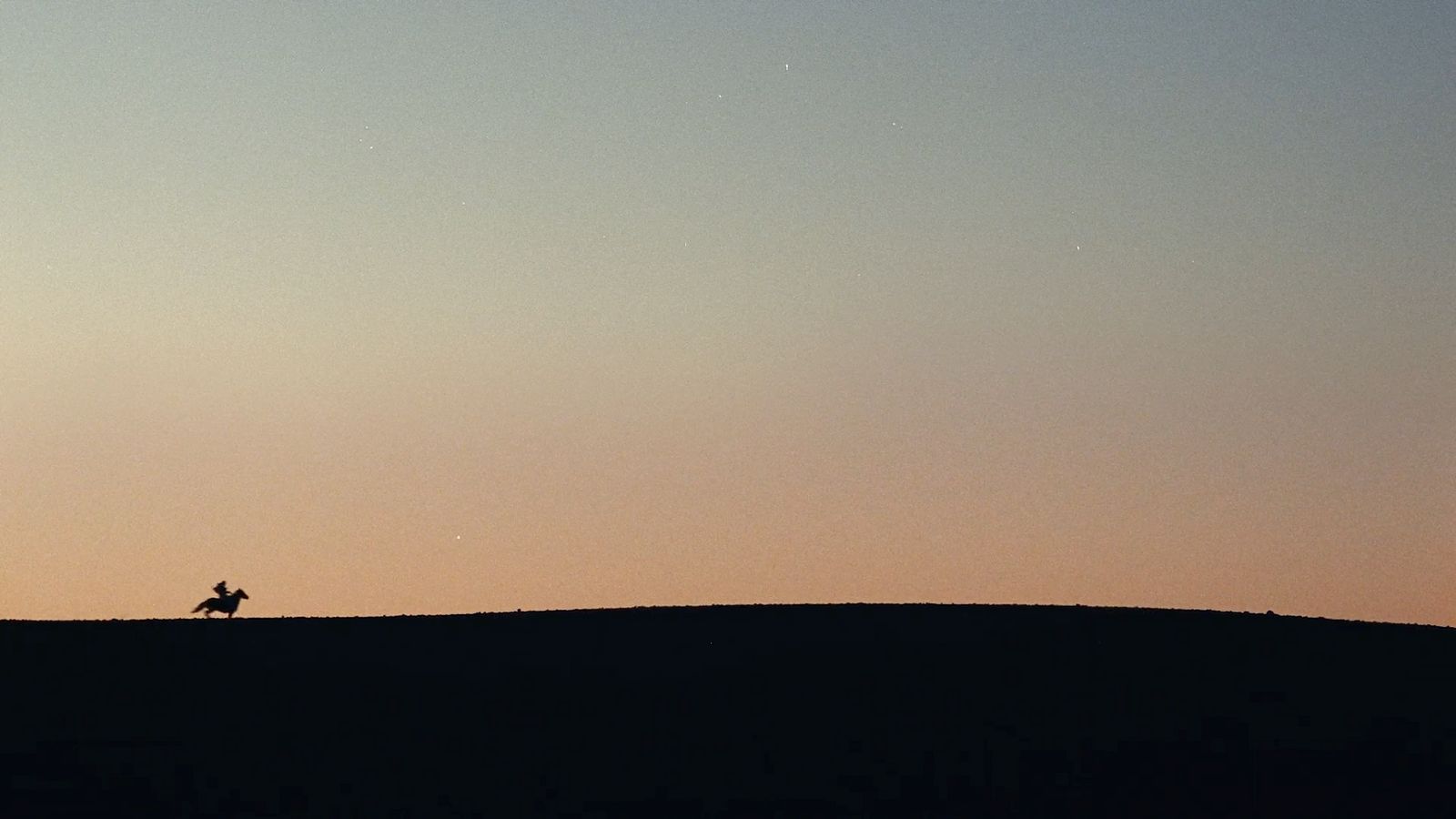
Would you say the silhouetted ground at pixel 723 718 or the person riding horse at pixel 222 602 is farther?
the person riding horse at pixel 222 602

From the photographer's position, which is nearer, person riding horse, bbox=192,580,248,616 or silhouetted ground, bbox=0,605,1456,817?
silhouetted ground, bbox=0,605,1456,817

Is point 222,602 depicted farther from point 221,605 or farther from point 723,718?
point 723,718

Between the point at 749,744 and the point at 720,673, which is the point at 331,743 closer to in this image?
the point at 749,744

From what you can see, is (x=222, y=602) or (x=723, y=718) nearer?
(x=723, y=718)

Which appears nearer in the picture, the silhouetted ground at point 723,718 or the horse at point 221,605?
the silhouetted ground at point 723,718

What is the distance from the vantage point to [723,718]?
84.6ft

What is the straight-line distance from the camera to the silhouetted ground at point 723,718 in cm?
2127

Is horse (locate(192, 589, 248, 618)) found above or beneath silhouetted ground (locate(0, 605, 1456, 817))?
above

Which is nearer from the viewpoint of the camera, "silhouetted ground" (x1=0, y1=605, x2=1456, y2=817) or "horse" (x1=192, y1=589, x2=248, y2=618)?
"silhouetted ground" (x1=0, y1=605, x2=1456, y2=817)

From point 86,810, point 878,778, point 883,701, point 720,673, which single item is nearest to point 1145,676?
point 883,701

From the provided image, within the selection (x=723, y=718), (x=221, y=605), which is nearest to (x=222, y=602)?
(x=221, y=605)

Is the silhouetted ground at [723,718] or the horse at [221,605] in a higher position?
the horse at [221,605]

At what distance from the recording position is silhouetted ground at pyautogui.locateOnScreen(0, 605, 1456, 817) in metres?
21.3

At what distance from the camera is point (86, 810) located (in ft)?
66.0
